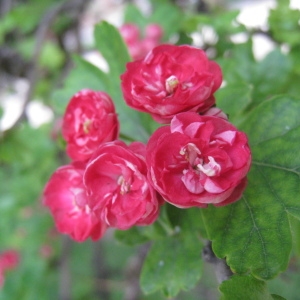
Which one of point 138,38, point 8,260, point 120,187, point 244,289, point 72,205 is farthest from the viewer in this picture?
point 8,260

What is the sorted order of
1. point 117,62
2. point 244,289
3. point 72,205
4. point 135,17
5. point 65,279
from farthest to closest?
point 65,279
point 135,17
point 117,62
point 72,205
point 244,289

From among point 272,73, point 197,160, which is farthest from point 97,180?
point 272,73

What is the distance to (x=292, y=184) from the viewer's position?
30.0 inches

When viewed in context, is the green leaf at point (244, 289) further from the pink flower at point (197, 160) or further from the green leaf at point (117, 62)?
the green leaf at point (117, 62)

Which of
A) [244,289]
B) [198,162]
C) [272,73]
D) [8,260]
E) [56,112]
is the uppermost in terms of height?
[198,162]

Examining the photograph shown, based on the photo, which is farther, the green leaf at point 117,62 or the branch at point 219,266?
the green leaf at point 117,62

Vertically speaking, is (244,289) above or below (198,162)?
below

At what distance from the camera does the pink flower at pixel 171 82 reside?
29.4 inches

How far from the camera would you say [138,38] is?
1679mm

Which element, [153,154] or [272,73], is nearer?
[153,154]

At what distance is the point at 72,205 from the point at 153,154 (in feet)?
0.86

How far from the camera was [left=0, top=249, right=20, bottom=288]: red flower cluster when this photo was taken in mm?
2475

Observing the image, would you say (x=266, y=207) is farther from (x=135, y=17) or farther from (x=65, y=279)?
(x=65, y=279)

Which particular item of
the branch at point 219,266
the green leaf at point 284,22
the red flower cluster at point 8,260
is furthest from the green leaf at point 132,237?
the red flower cluster at point 8,260
